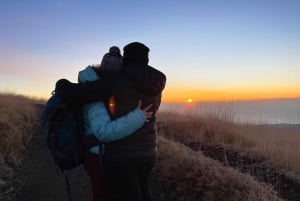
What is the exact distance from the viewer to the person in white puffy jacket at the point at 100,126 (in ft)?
→ 11.8

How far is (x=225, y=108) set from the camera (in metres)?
13.6

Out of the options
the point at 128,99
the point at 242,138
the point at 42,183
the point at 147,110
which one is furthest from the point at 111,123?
the point at 242,138

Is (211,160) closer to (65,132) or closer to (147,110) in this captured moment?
(147,110)

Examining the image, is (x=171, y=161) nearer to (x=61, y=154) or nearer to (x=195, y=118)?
(x=61, y=154)

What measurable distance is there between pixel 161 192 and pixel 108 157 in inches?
120

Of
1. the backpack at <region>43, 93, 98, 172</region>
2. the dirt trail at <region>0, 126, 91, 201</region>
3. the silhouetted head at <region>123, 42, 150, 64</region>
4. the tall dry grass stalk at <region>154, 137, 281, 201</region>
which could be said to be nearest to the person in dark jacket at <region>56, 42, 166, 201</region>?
the silhouetted head at <region>123, 42, 150, 64</region>

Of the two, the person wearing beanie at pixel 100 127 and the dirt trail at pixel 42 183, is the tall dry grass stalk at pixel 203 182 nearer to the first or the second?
the dirt trail at pixel 42 183

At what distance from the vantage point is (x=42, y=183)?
7.05 meters

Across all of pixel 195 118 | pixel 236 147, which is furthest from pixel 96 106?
pixel 195 118

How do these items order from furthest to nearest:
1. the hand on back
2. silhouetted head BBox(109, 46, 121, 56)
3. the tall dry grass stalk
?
the tall dry grass stalk → silhouetted head BBox(109, 46, 121, 56) → the hand on back

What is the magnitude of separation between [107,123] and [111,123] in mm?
31

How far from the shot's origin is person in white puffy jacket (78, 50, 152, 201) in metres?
3.59

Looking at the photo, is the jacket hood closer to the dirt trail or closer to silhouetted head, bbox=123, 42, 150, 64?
silhouetted head, bbox=123, 42, 150, 64

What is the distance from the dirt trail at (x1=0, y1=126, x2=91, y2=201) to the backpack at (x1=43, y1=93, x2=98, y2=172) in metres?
2.73
